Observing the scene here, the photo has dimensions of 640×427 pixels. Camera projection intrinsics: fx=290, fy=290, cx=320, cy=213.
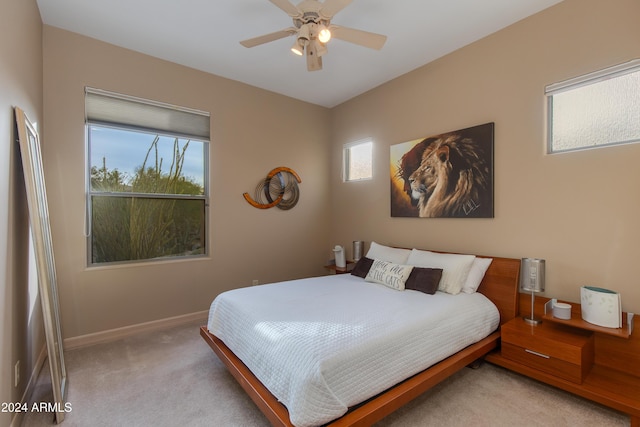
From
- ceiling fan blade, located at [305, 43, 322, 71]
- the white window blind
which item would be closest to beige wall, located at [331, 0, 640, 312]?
ceiling fan blade, located at [305, 43, 322, 71]

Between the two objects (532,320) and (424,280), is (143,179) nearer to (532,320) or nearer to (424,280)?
(424,280)

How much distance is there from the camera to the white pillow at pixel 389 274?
9.45ft

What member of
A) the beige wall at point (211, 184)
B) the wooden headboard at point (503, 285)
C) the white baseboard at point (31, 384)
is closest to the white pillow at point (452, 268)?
the wooden headboard at point (503, 285)

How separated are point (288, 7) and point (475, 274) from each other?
2.76 m

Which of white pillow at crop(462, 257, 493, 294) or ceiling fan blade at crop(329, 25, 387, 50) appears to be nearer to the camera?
ceiling fan blade at crop(329, 25, 387, 50)

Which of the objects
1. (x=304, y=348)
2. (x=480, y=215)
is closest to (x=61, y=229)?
(x=304, y=348)

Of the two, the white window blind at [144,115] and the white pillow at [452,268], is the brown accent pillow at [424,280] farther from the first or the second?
the white window blind at [144,115]

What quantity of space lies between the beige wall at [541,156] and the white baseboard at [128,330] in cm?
282

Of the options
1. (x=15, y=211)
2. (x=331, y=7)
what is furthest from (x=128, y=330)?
(x=331, y=7)

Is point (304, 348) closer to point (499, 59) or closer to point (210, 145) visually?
point (210, 145)

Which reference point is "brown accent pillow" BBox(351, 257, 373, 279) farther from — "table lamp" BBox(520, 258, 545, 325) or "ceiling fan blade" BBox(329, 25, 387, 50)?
"ceiling fan blade" BBox(329, 25, 387, 50)

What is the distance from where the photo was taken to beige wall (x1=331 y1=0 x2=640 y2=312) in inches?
86.1

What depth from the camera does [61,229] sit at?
2.82m

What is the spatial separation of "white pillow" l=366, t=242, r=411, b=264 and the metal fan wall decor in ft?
4.91
